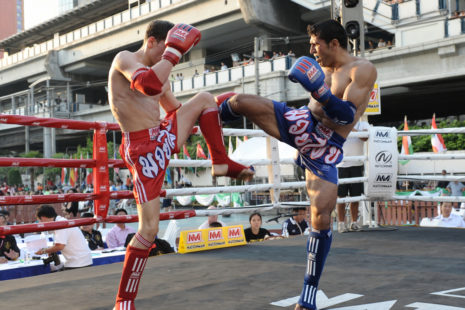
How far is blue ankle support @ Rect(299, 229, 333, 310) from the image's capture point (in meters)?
2.41

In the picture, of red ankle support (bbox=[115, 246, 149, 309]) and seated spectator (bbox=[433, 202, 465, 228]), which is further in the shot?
seated spectator (bbox=[433, 202, 465, 228])

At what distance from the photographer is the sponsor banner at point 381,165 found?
18.6 ft

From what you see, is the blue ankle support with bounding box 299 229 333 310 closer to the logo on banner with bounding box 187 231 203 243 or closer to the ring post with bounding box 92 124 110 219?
the ring post with bounding box 92 124 110 219

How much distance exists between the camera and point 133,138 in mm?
2584

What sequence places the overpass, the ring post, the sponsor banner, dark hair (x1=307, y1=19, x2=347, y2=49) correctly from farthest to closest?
the overpass
the sponsor banner
the ring post
dark hair (x1=307, y1=19, x2=347, y2=49)

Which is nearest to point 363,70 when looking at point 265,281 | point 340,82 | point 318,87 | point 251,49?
point 340,82

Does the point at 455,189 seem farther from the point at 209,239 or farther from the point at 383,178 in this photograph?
the point at 209,239

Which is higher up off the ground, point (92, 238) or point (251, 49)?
point (251, 49)

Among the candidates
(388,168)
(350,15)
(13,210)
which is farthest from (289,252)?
(13,210)

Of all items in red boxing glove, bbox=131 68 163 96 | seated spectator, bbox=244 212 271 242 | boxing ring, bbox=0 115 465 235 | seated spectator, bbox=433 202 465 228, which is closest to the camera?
red boxing glove, bbox=131 68 163 96

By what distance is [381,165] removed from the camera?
5.71 m

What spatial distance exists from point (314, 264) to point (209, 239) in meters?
2.24

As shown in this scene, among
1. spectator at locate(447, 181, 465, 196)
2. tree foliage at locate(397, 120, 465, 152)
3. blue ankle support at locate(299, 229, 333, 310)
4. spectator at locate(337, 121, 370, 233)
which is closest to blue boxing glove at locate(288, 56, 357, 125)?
blue ankle support at locate(299, 229, 333, 310)

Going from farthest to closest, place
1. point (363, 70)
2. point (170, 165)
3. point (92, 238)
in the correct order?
point (92, 238), point (170, 165), point (363, 70)
